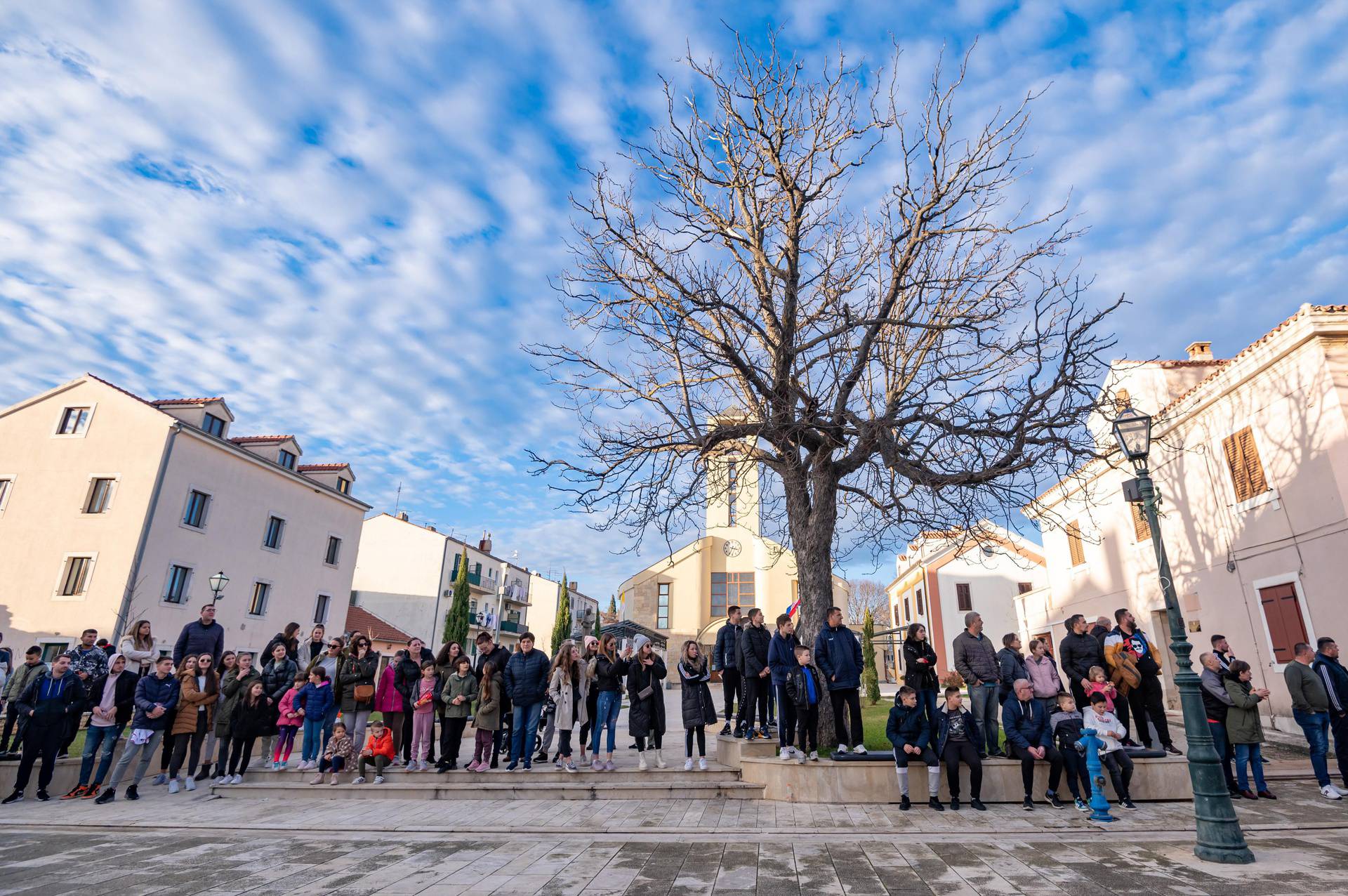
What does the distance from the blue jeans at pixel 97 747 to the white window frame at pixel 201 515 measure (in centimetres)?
1607

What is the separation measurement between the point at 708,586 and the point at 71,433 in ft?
101

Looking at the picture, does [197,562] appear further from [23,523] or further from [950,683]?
[950,683]

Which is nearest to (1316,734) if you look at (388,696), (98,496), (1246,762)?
(1246,762)

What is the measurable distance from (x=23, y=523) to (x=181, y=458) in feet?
17.8

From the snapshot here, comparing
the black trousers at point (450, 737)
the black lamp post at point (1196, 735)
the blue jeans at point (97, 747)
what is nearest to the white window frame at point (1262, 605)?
the black lamp post at point (1196, 735)

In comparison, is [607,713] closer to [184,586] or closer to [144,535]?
[144,535]

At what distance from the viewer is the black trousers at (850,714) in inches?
348

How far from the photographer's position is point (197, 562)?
23.8 meters

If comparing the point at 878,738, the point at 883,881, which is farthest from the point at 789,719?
the point at 883,881

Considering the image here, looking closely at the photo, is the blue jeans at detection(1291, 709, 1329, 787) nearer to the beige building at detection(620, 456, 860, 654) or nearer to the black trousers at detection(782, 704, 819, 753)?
the black trousers at detection(782, 704, 819, 753)

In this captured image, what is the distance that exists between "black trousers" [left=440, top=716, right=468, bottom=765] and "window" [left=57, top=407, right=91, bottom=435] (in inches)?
906

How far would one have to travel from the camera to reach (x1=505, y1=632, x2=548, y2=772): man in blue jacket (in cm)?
952

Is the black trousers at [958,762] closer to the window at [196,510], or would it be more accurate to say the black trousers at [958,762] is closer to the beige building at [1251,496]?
the beige building at [1251,496]

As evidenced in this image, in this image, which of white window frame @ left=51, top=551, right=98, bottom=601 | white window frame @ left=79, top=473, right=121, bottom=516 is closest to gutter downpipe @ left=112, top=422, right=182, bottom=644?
white window frame @ left=51, top=551, right=98, bottom=601
